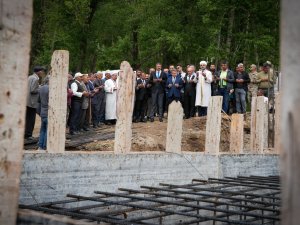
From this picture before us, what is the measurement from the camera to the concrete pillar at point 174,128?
7.38 m

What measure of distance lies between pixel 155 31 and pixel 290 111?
91.1 ft

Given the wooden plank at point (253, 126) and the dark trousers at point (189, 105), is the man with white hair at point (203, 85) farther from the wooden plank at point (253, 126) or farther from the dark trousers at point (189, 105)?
the wooden plank at point (253, 126)

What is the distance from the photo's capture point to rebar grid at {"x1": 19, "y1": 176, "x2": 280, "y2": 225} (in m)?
4.69

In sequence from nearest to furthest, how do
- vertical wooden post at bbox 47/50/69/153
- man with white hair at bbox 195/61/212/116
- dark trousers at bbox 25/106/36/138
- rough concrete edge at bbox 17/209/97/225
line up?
rough concrete edge at bbox 17/209/97/225 < vertical wooden post at bbox 47/50/69/153 < dark trousers at bbox 25/106/36/138 < man with white hair at bbox 195/61/212/116

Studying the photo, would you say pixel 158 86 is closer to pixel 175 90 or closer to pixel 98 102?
pixel 175 90

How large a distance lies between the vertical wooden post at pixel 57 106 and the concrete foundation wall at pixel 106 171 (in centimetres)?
15

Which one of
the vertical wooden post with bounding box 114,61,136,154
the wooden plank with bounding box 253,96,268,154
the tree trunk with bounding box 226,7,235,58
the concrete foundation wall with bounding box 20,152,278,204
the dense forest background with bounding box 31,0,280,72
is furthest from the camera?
the tree trunk with bounding box 226,7,235,58

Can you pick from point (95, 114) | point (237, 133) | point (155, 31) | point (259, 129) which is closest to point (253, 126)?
point (259, 129)

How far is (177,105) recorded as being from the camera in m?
7.39

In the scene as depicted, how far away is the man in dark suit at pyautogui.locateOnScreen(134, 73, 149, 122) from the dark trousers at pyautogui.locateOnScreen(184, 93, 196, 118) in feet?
3.85

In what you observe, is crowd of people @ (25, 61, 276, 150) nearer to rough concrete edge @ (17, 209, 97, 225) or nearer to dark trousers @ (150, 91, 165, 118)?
dark trousers @ (150, 91, 165, 118)

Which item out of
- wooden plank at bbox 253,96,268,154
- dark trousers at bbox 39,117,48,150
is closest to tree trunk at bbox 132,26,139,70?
dark trousers at bbox 39,117,48,150

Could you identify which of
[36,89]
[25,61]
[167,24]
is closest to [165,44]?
[167,24]

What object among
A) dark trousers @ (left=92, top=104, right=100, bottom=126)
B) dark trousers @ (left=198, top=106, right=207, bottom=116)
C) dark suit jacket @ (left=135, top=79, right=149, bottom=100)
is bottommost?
dark trousers @ (left=92, top=104, right=100, bottom=126)
